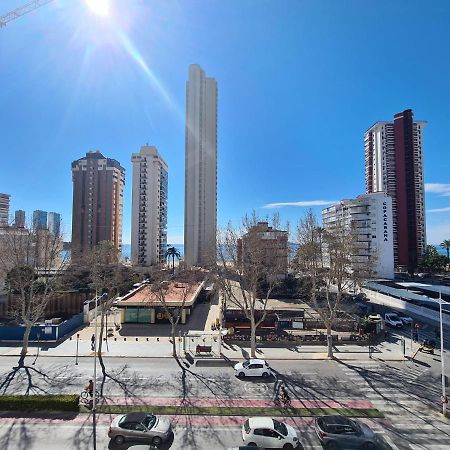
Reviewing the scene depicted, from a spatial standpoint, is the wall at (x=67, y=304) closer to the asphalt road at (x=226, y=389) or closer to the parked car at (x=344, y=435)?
the asphalt road at (x=226, y=389)

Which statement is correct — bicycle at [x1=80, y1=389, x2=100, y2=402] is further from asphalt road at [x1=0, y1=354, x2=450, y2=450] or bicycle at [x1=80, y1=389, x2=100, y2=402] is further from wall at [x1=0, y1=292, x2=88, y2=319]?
wall at [x1=0, y1=292, x2=88, y2=319]

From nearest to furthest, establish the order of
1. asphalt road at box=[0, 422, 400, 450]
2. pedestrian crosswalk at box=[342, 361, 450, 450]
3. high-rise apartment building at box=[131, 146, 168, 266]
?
1. asphalt road at box=[0, 422, 400, 450]
2. pedestrian crosswalk at box=[342, 361, 450, 450]
3. high-rise apartment building at box=[131, 146, 168, 266]

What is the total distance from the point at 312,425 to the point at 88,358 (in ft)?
69.4

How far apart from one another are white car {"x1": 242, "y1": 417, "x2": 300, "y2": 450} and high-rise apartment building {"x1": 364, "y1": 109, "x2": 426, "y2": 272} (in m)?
106

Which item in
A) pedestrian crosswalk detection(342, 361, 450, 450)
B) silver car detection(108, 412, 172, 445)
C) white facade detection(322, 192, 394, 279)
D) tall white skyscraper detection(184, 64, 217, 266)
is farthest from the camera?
tall white skyscraper detection(184, 64, 217, 266)

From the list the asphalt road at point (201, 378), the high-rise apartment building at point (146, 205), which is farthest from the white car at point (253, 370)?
the high-rise apartment building at point (146, 205)

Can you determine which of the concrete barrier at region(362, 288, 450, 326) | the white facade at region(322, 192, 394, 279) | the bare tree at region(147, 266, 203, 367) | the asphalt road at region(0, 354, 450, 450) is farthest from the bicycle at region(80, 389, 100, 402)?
the white facade at region(322, 192, 394, 279)

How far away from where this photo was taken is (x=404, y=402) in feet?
70.9

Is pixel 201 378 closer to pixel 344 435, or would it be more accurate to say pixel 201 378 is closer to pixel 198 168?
pixel 344 435

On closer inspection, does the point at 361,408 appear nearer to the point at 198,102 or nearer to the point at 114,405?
the point at 114,405

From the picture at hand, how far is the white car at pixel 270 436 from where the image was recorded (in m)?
15.9

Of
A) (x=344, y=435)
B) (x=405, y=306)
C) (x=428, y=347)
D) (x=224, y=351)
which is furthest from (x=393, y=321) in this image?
(x=344, y=435)

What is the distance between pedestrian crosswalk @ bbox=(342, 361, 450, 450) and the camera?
17219 mm

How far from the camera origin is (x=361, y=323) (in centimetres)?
3812
